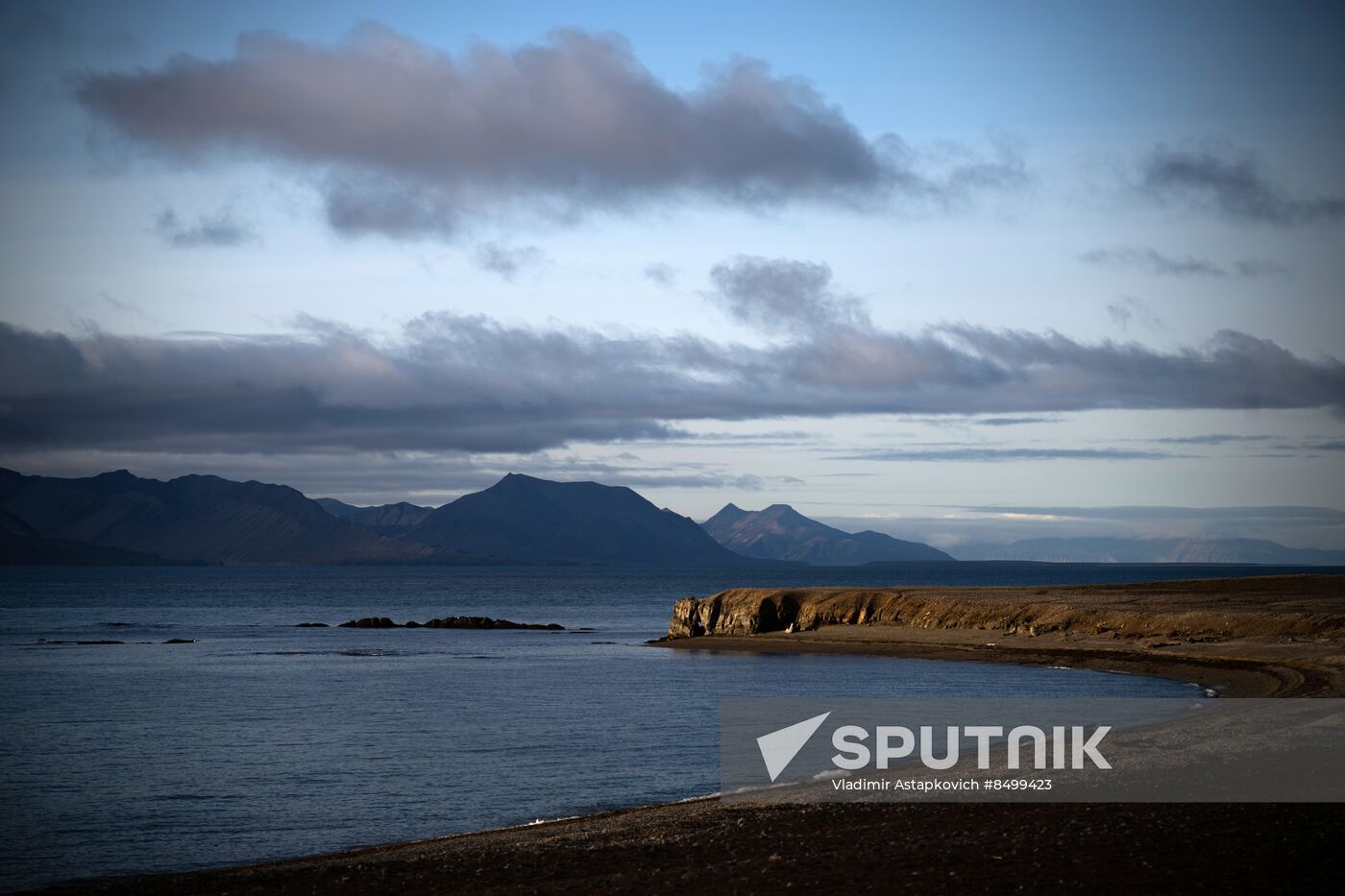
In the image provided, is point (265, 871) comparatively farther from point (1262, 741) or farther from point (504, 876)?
point (1262, 741)

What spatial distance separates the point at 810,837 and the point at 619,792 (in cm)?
985

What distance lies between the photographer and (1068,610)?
74375 mm

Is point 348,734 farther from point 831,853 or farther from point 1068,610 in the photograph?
point 1068,610

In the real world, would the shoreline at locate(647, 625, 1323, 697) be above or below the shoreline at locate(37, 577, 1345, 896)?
→ below

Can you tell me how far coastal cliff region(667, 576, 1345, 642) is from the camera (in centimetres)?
6288

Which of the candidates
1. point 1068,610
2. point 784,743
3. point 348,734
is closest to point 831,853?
point 784,743

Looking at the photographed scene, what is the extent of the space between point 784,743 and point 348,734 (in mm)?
15663

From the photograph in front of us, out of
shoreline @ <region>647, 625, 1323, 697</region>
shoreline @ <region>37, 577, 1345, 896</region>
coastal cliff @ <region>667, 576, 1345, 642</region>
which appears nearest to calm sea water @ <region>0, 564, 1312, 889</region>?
shoreline @ <region>647, 625, 1323, 697</region>

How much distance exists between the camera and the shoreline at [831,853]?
53.8 ft

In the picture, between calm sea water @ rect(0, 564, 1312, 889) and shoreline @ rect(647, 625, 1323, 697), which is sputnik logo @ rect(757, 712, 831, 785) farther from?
shoreline @ rect(647, 625, 1323, 697)

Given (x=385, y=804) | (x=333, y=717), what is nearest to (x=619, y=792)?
(x=385, y=804)

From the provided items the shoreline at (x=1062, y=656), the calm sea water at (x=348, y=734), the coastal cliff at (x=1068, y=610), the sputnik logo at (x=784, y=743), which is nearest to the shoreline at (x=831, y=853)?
the calm sea water at (x=348, y=734)

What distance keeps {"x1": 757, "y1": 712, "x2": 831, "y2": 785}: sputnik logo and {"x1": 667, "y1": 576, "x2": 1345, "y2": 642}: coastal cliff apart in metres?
31.5

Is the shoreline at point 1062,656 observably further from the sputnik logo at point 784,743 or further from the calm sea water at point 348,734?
the sputnik logo at point 784,743
